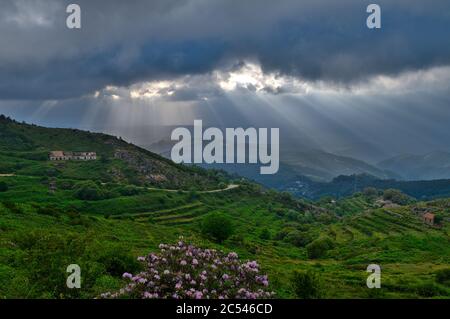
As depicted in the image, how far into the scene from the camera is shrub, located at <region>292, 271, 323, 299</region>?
28.0 m

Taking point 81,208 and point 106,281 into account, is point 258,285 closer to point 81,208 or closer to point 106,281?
point 106,281

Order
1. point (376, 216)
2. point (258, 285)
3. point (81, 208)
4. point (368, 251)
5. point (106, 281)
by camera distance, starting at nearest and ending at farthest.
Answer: point (258, 285), point (106, 281), point (368, 251), point (81, 208), point (376, 216)

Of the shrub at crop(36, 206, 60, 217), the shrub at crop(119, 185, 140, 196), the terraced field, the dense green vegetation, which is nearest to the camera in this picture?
the dense green vegetation

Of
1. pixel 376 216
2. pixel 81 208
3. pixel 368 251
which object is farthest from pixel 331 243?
pixel 81 208

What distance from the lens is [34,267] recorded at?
78.0ft

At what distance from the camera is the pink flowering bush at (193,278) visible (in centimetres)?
1772

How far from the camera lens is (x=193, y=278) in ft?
61.0

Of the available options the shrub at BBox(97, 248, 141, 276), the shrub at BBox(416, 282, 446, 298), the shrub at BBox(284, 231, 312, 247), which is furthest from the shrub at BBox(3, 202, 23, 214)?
the shrub at BBox(284, 231, 312, 247)

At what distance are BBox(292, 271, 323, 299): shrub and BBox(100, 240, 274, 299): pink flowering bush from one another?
8907mm

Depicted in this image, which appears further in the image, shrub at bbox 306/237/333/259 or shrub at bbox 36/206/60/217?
shrub at bbox 306/237/333/259

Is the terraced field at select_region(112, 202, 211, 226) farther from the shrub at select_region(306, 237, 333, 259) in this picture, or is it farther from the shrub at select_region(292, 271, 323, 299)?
the shrub at select_region(292, 271, 323, 299)

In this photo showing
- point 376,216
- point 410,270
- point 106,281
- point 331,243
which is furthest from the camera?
point 376,216

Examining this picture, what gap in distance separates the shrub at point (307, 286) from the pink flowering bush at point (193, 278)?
351 inches
